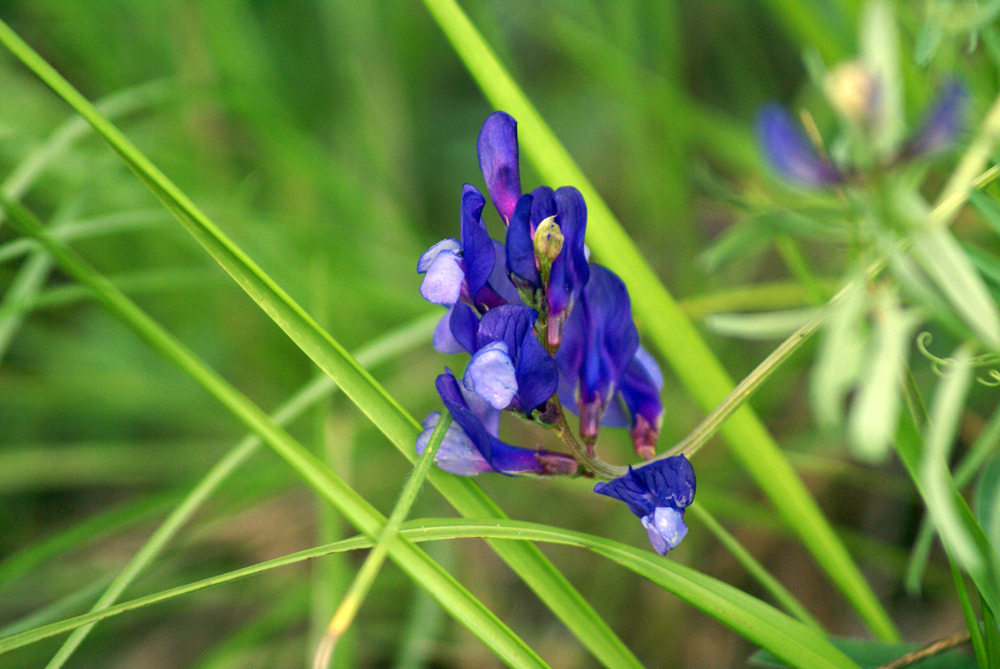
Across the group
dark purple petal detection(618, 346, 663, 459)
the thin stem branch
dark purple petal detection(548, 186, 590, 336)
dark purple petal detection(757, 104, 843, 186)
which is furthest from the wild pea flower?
the thin stem branch

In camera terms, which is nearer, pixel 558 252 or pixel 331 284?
pixel 558 252

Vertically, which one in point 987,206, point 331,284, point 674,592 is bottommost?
point 674,592

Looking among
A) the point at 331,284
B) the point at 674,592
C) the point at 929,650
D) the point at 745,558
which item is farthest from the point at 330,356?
the point at 331,284

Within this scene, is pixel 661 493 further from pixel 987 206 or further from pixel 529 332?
pixel 987 206

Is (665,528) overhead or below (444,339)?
below

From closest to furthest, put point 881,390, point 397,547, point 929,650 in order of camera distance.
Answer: point 881,390, point 397,547, point 929,650

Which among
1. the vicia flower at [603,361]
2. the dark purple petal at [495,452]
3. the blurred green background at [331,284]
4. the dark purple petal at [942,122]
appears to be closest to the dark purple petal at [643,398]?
the vicia flower at [603,361]

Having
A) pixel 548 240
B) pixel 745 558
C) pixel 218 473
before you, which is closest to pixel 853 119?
pixel 548 240

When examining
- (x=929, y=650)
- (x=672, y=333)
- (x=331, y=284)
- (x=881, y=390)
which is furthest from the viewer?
(x=331, y=284)
